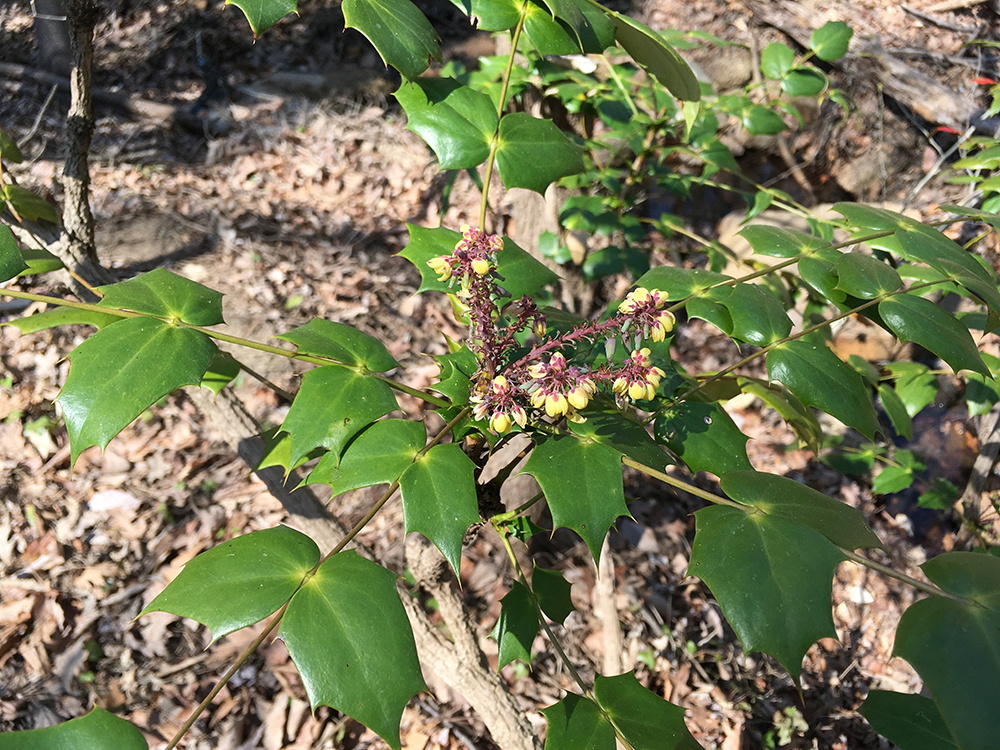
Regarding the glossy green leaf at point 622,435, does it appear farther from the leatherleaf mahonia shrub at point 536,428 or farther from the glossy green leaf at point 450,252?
the glossy green leaf at point 450,252

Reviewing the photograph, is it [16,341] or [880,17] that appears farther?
[880,17]

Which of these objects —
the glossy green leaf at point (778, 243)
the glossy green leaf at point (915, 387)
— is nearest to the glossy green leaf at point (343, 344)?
the glossy green leaf at point (778, 243)

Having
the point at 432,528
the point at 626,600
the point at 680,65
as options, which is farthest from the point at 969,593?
the point at 626,600

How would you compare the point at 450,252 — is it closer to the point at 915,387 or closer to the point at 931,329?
the point at 931,329

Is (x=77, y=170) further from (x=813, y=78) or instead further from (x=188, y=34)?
(x=188, y=34)

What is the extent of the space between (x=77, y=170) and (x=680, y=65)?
1322mm

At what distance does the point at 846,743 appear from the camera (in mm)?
1871

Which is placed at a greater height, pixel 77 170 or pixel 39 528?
pixel 77 170

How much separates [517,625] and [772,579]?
570 mm

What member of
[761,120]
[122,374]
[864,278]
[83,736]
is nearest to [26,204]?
[122,374]

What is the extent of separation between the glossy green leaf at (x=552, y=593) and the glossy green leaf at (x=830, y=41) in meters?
1.95

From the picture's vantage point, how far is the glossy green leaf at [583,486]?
80 cm

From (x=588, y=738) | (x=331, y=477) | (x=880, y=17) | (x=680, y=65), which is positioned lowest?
(x=588, y=738)

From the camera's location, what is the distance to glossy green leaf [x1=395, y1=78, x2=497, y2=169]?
1.16m
